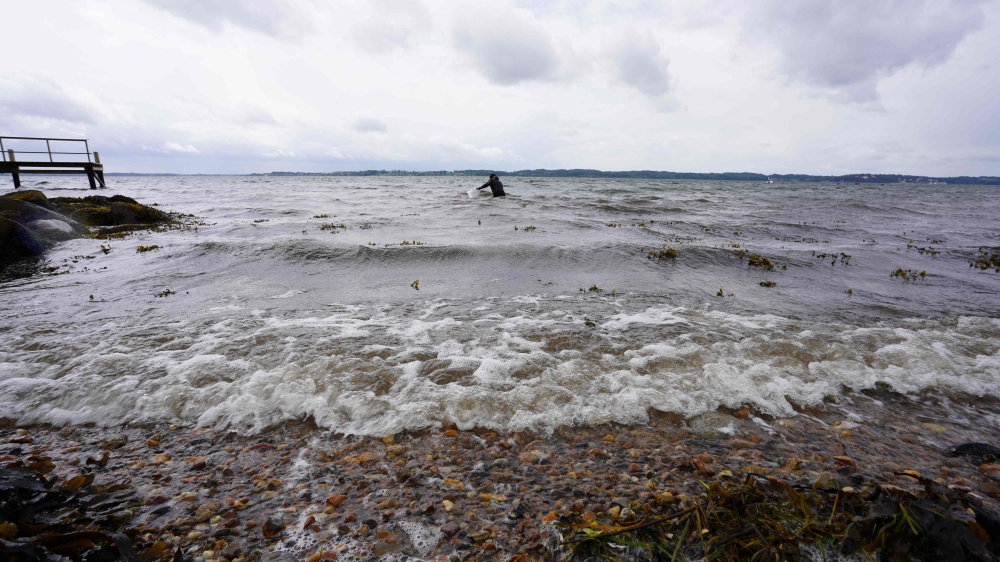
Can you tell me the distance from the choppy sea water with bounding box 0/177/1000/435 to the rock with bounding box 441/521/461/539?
120 centimetres

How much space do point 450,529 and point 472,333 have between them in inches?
141

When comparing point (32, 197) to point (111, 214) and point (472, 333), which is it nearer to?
point (111, 214)

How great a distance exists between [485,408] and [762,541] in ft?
7.67

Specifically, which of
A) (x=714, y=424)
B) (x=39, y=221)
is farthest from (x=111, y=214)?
(x=714, y=424)

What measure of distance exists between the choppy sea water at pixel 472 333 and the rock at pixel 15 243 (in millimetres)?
712

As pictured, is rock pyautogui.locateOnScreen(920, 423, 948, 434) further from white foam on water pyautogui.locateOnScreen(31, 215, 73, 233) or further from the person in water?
the person in water

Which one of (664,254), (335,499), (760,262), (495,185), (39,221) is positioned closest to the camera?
(335,499)

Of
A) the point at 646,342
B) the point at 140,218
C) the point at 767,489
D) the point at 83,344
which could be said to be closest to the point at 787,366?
the point at 646,342

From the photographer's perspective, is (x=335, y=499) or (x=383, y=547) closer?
(x=383, y=547)

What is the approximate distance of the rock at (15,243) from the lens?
9.73m

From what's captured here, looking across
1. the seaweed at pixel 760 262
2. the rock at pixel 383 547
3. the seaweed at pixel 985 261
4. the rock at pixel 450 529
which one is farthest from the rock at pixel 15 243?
the seaweed at pixel 985 261

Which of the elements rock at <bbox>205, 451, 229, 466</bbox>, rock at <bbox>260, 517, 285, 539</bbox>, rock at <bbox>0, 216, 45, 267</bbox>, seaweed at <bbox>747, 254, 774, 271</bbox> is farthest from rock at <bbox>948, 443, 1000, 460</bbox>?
rock at <bbox>0, 216, 45, 267</bbox>

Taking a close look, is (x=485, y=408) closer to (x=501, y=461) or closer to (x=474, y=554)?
(x=501, y=461)

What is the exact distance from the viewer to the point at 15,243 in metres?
10.1
